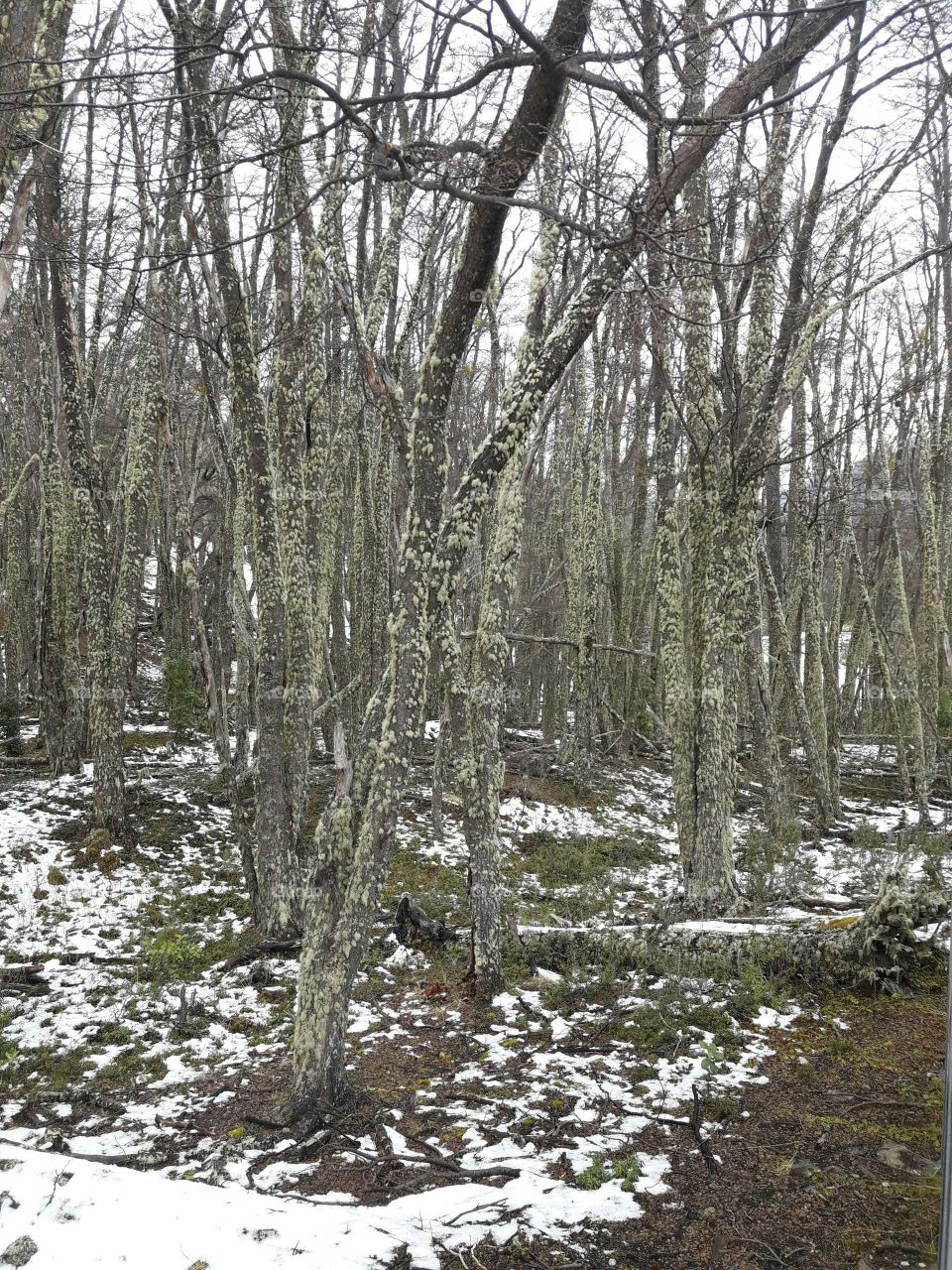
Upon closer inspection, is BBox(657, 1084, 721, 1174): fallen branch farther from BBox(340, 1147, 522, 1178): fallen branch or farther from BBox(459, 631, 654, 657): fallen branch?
BBox(459, 631, 654, 657): fallen branch

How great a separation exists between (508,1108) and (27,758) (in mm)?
9076

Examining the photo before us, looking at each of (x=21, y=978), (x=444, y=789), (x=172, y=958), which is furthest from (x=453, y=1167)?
(x=444, y=789)

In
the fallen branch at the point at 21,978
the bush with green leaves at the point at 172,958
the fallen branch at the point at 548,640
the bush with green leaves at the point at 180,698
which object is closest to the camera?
the fallen branch at the point at 21,978

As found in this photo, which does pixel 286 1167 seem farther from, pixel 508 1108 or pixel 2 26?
pixel 2 26

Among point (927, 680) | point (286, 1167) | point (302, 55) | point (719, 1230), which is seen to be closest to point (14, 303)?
point (302, 55)

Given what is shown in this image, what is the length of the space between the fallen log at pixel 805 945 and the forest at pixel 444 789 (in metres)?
0.03

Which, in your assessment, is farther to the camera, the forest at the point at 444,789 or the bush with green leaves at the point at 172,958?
the bush with green leaves at the point at 172,958

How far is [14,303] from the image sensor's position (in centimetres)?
1252

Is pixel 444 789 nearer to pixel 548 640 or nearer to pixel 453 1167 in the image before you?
pixel 548 640

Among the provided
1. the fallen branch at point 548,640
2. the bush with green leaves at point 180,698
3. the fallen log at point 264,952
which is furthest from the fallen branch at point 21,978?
the bush with green leaves at point 180,698

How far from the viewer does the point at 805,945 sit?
215 inches

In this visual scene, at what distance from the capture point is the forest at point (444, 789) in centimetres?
329

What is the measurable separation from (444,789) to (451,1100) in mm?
7977

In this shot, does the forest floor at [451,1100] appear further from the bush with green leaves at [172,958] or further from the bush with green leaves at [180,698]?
the bush with green leaves at [180,698]
